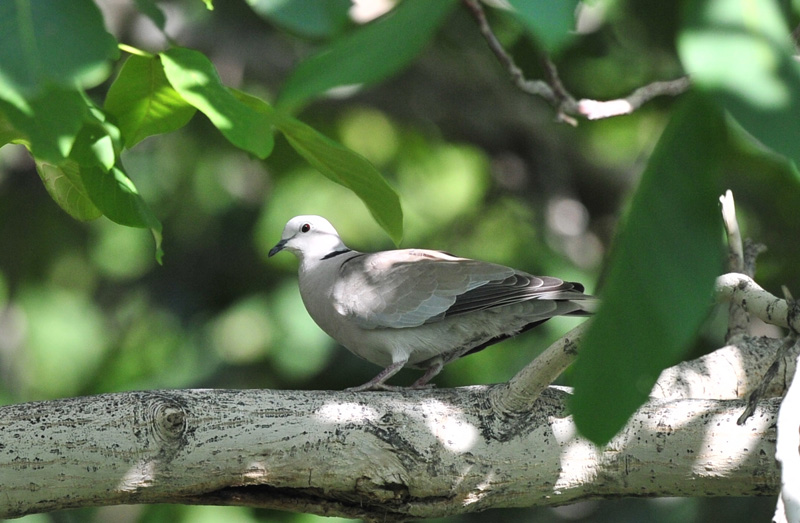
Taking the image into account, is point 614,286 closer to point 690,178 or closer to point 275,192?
point 690,178

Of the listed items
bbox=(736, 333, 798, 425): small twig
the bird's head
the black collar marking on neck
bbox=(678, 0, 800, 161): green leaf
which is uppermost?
the bird's head

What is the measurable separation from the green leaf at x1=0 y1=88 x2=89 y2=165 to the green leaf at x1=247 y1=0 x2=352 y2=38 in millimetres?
271

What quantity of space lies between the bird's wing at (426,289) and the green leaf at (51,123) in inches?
86.7

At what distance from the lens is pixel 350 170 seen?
1371 millimetres

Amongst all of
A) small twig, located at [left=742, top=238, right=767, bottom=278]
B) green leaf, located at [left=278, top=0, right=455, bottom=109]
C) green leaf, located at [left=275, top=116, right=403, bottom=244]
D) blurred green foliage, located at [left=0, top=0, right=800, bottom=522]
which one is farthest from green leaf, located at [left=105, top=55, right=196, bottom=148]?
blurred green foliage, located at [left=0, top=0, right=800, bottom=522]

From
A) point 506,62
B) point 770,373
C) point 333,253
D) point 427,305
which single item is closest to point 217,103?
point 770,373

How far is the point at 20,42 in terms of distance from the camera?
816 millimetres

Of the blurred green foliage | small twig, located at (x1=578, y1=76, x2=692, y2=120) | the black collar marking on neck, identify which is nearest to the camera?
small twig, located at (x1=578, y1=76, x2=692, y2=120)

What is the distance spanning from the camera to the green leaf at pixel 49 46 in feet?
2.58

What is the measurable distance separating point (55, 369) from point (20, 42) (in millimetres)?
5706

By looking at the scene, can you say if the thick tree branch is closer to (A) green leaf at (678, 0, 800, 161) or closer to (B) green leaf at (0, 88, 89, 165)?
(B) green leaf at (0, 88, 89, 165)

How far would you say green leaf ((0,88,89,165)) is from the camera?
0.88 meters

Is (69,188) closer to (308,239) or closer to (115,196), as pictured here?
(115,196)

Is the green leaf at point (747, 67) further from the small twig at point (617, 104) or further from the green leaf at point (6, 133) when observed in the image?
the small twig at point (617, 104)
